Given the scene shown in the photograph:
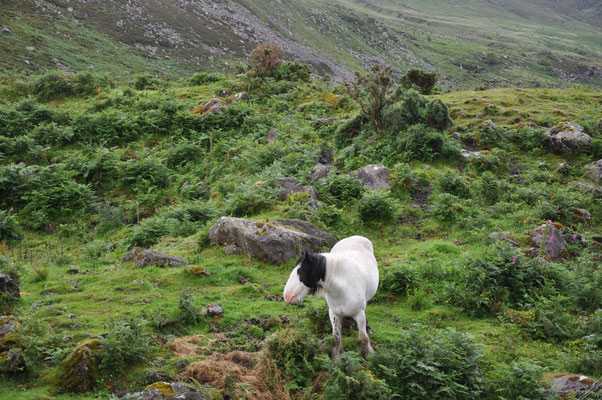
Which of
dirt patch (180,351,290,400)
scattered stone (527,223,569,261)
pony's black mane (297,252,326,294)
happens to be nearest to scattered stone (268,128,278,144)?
scattered stone (527,223,569,261)

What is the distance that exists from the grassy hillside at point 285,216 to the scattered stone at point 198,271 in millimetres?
190

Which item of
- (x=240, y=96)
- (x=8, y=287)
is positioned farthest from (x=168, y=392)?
(x=240, y=96)

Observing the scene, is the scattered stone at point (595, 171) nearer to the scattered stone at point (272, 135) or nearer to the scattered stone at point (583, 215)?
the scattered stone at point (583, 215)

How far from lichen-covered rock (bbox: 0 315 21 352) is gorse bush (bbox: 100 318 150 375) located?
135 cm

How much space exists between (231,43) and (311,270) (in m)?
110

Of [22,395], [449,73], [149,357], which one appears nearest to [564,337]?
[149,357]

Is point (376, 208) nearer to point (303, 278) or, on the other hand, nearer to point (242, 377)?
point (303, 278)

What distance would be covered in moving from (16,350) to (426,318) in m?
8.70

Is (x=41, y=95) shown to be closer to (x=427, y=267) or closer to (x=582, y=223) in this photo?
(x=427, y=267)

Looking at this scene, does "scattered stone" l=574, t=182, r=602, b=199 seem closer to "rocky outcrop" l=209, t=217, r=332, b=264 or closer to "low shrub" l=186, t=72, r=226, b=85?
"rocky outcrop" l=209, t=217, r=332, b=264

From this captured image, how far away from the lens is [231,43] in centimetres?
10362

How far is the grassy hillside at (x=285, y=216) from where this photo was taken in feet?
21.8

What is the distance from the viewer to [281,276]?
36.8ft

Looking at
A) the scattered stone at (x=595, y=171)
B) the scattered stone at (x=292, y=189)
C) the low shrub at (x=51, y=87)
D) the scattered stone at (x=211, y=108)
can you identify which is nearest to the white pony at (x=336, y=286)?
the scattered stone at (x=292, y=189)
